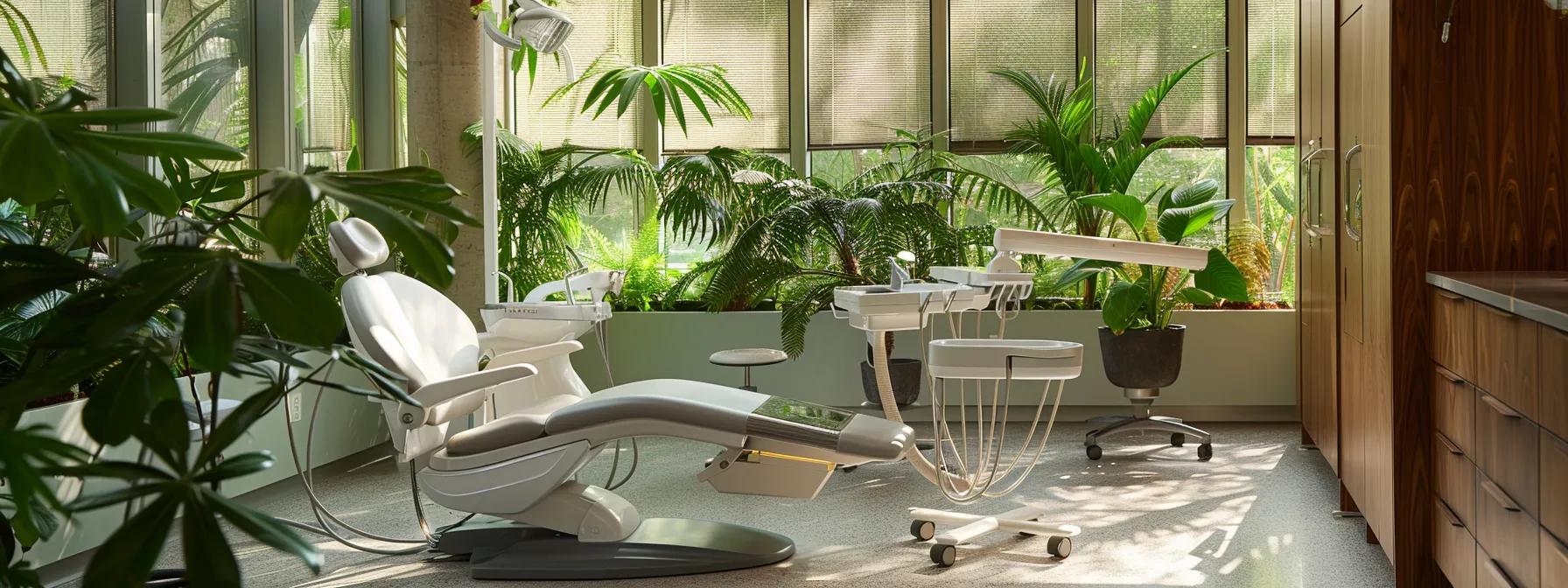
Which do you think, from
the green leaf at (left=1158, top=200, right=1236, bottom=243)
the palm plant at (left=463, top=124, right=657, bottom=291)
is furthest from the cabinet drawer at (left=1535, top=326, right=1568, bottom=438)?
the palm plant at (left=463, top=124, right=657, bottom=291)

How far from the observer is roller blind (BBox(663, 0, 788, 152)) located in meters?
6.42

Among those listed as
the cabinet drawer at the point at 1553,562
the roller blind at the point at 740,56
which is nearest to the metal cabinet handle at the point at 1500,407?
the cabinet drawer at the point at 1553,562

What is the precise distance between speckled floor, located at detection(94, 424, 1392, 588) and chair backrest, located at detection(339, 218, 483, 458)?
17.6 inches

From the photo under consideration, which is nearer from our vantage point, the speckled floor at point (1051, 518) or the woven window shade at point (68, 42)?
the speckled floor at point (1051, 518)

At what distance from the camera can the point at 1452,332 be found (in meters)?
2.60

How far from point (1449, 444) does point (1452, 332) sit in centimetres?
25

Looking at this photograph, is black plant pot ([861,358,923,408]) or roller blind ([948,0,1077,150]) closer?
black plant pot ([861,358,923,408])

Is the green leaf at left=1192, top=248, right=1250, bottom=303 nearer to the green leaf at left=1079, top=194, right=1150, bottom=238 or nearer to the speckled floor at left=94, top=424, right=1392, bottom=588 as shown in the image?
the green leaf at left=1079, top=194, right=1150, bottom=238

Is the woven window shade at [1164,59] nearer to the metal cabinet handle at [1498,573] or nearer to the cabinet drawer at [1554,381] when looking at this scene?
the metal cabinet handle at [1498,573]

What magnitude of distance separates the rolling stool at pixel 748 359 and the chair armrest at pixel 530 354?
3.61ft

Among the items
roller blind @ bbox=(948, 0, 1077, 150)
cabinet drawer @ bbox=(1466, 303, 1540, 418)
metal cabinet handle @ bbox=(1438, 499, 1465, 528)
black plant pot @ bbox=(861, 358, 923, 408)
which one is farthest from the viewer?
roller blind @ bbox=(948, 0, 1077, 150)

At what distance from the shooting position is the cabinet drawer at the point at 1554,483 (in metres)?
1.87

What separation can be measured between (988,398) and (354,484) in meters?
2.85

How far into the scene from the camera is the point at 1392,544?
9.62 ft
